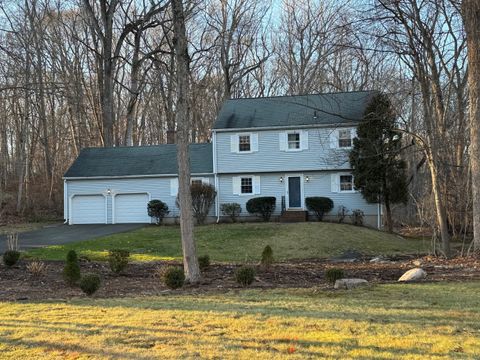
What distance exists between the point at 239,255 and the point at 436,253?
6.27 meters

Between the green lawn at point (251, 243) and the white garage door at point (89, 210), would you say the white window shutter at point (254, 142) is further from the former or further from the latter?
the white garage door at point (89, 210)

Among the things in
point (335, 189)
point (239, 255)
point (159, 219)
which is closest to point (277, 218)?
point (335, 189)

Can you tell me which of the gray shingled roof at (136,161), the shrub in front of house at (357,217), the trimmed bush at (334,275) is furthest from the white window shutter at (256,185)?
the trimmed bush at (334,275)

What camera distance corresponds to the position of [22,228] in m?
26.7

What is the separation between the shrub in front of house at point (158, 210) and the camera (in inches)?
1083

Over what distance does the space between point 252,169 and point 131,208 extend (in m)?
7.27

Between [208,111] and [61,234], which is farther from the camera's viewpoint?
[208,111]

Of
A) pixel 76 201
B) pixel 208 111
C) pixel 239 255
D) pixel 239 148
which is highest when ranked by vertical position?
pixel 208 111

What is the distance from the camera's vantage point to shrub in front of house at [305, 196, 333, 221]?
26.2 m

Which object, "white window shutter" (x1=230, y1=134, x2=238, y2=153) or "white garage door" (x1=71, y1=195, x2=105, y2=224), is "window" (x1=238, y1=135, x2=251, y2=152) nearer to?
"white window shutter" (x1=230, y1=134, x2=238, y2=153)

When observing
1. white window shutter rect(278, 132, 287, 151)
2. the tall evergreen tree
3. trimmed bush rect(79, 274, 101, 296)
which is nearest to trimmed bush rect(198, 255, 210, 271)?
trimmed bush rect(79, 274, 101, 296)

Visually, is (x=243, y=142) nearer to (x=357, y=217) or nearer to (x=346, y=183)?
(x=346, y=183)

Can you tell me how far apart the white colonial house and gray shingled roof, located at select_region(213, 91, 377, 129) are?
5 centimetres

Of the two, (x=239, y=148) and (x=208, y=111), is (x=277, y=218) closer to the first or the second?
(x=239, y=148)
